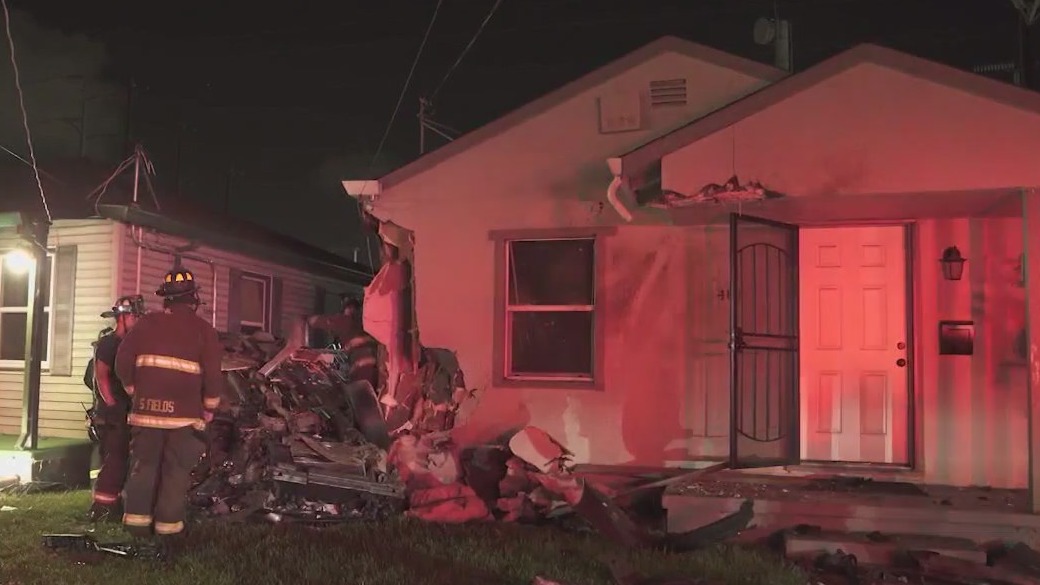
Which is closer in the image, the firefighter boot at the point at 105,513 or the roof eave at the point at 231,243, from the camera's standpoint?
the firefighter boot at the point at 105,513

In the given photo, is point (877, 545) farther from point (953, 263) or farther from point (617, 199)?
point (617, 199)

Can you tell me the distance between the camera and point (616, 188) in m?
6.71

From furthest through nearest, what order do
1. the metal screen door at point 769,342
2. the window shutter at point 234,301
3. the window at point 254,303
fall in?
1. the window at point 254,303
2. the window shutter at point 234,301
3. the metal screen door at point 769,342

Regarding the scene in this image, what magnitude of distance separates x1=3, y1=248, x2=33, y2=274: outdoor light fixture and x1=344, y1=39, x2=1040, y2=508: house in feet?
15.2

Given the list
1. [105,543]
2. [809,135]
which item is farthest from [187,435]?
[809,135]

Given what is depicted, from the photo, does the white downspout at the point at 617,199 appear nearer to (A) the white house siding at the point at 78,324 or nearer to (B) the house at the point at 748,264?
(B) the house at the point at 748,264

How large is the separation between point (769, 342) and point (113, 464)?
5391 mm

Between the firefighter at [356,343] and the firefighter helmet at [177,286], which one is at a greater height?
the firefighter helmet at [177,286]

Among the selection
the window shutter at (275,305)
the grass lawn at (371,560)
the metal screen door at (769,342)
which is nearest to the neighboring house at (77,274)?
the window shutter at (275,305)

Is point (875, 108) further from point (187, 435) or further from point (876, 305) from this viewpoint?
point (187, 435)

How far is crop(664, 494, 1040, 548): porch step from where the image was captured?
545 centimetres

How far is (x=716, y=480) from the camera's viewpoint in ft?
21.6

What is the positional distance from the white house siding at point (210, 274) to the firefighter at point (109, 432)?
3.54 m

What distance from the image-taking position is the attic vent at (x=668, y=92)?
24.4ft
